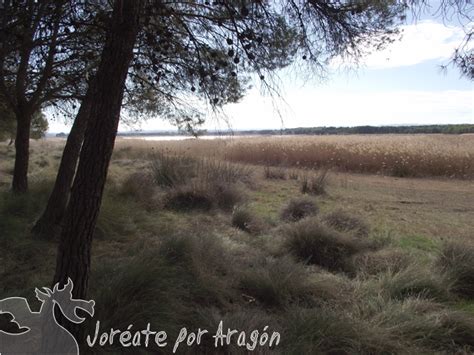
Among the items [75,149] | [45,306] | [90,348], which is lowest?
[90,348]

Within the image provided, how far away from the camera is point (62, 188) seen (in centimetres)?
575

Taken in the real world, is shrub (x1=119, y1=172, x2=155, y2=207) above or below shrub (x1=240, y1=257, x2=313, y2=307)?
above

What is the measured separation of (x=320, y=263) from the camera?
5102mm

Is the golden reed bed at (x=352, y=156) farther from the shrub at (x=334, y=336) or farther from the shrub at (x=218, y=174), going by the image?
the shrub at (x=334, y=336)

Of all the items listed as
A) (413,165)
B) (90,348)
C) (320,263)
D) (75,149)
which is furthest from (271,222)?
(413,165)

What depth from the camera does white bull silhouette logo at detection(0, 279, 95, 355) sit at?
2.43 metres

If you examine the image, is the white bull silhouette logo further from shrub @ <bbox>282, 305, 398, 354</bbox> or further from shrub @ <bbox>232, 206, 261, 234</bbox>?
shrub @ <bbox>232, 206, 261, 234</bbox>

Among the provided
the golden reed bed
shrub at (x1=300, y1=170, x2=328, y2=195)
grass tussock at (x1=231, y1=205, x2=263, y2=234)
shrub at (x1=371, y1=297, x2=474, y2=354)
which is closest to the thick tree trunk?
grass tussock at (x1=231, y1=205, x2=263, y2=234)

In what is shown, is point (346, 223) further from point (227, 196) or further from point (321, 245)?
point (227, 196)

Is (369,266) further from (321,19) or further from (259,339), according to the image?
(321,19)

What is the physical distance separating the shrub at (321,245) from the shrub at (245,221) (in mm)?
1323

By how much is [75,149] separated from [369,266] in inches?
172

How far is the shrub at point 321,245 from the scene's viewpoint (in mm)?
5121

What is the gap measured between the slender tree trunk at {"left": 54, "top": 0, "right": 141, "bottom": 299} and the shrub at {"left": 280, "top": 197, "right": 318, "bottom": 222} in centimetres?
530
